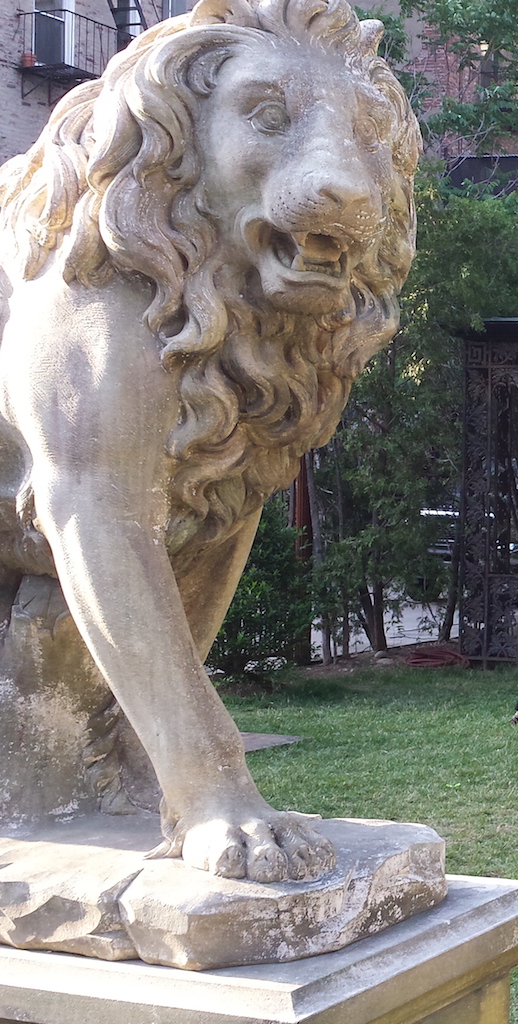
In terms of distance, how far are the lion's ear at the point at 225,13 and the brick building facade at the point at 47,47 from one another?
1303 cm

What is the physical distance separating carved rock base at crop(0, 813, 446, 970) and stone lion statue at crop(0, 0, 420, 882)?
6cm

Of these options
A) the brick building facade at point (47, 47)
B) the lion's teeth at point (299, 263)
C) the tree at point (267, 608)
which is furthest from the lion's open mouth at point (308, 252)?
the brick building facade at point (47, 47)

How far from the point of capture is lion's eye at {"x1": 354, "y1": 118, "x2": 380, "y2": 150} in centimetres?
197

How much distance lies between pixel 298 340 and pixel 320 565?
8.40m

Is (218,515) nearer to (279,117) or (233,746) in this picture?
(233,746)

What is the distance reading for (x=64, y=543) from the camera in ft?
6.45

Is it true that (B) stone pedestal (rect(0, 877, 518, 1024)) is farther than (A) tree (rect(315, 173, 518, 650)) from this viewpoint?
No

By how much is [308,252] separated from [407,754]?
5477 millimetres

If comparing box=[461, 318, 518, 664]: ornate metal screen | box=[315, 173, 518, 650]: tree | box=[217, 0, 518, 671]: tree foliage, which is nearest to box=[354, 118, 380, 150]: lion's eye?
box=[217, 0, 518, 671]: tree foliage

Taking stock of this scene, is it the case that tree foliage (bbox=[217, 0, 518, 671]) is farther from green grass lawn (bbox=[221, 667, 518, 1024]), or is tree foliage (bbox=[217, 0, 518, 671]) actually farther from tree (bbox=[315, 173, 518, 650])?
green grass lawn (bbox=[221, 667, 518, 1024])

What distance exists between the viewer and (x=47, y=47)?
15.1 meters

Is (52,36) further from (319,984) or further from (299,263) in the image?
(319,984)

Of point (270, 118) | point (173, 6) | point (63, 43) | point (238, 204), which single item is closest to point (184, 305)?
point (238, 204)

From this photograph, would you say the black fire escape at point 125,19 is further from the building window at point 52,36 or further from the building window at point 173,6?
the building window at point 52,36
